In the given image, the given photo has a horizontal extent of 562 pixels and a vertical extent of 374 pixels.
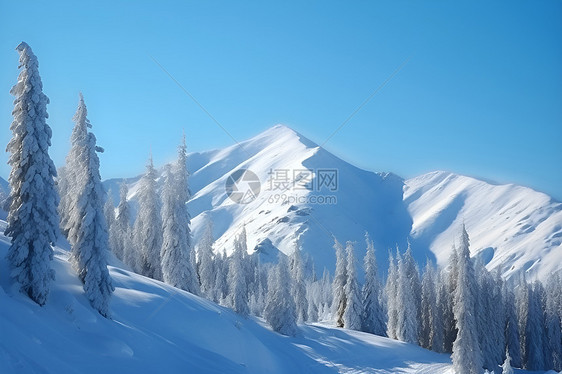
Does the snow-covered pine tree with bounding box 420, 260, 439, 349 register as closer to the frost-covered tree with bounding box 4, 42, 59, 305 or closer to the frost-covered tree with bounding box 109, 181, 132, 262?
the frost-covered tree with bounding box 109, 181, 132, 262

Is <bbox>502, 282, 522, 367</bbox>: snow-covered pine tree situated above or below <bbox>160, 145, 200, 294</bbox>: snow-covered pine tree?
below

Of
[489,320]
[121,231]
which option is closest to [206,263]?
[121,231]

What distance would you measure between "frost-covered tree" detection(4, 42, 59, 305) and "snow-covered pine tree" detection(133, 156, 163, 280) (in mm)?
27589

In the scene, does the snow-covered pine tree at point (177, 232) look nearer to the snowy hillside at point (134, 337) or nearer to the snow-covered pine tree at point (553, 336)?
the snowy hillside at point (134, 337)

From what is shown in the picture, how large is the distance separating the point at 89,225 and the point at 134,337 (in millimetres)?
6693

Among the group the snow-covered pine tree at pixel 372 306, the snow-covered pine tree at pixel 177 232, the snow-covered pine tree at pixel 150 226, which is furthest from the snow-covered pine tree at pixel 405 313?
the snow-covered pine tree at pixel 150 226

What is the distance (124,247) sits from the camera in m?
58.8

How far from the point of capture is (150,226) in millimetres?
50281

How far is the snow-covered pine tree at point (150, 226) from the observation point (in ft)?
163

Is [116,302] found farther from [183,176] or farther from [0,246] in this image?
[183,176]

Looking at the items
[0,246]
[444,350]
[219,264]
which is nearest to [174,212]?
[0,246]

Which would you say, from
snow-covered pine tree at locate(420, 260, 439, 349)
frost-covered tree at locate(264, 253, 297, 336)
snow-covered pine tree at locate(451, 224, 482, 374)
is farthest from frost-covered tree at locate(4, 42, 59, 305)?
snow-covered pine tree at locate(420, 260, 439, 349)

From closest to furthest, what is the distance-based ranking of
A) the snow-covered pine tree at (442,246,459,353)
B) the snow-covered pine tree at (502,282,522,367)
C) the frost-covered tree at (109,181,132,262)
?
the snow-covered pine tree at (442,246,459,353) → the frost-covered tree at (109,181,132,262) → the snow-covered pine tree at (502,282,522,367)

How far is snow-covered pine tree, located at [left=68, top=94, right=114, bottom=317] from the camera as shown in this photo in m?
25.0
